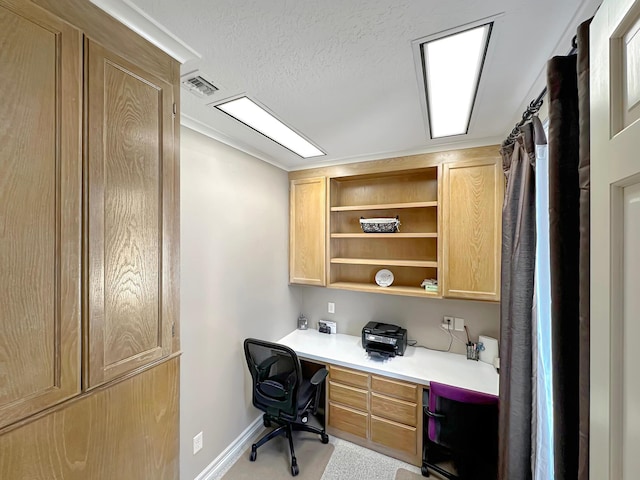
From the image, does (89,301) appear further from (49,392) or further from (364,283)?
(364,283)

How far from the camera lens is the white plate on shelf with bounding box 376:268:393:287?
2.68 metres

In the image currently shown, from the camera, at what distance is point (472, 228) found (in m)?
2.19

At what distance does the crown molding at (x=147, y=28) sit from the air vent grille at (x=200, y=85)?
0.52 feet

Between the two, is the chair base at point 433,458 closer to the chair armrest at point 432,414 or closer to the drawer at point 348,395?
the chair armrest at point 432,414

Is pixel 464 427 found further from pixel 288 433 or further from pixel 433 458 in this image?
pixel 288 433

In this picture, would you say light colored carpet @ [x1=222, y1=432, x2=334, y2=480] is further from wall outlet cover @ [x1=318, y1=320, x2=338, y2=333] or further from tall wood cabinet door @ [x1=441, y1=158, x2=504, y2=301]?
tall wood cabinet door @ [x1=441, y1=158, x2=504, y2=301]

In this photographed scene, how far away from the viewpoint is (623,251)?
51 centimetres

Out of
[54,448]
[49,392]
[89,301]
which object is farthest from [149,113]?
[54,448]

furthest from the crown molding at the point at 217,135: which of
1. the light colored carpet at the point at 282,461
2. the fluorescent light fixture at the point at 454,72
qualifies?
the light colored carpet at the point at 282,461

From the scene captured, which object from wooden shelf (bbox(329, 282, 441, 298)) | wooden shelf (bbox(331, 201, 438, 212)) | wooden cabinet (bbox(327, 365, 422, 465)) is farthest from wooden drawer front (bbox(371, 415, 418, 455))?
wooden shelf (bbox(331, 201, 438, 212))

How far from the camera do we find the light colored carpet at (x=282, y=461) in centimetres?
201

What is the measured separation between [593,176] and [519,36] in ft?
2.55

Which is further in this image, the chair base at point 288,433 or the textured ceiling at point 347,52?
the chair base at point 288,433

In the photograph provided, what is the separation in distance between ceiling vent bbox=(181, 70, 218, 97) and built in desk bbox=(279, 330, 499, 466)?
2192 mm
